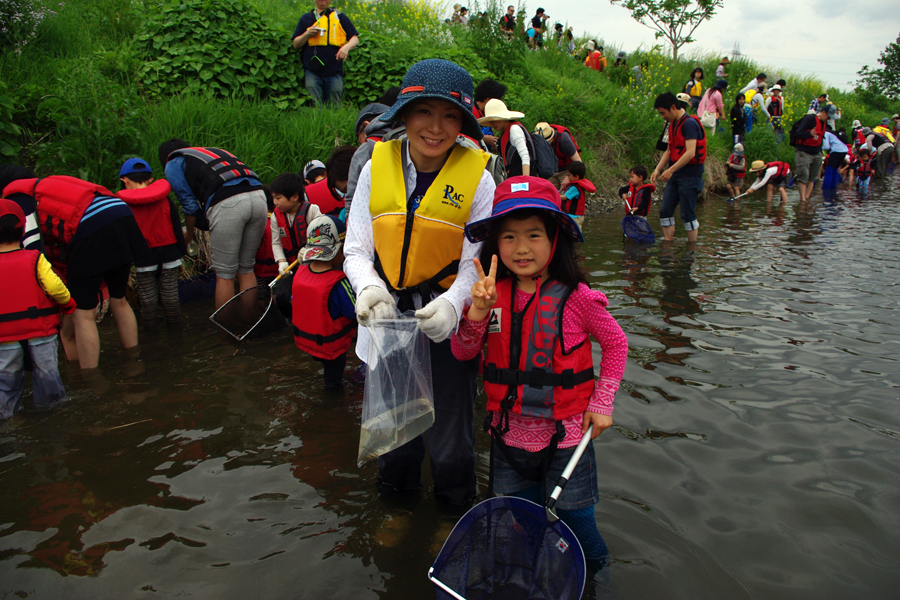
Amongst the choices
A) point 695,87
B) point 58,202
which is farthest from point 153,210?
point 695,87

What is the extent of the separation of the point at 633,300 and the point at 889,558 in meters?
3.78

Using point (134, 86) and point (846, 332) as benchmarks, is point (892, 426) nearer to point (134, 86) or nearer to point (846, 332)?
point (846, 332)

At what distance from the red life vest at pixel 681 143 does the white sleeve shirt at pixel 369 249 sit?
6174 millimetres

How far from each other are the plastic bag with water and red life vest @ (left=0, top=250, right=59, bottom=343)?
297 centimetres

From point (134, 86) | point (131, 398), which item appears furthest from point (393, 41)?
point (131, 398)

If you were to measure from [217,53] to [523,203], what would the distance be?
8.20 meters

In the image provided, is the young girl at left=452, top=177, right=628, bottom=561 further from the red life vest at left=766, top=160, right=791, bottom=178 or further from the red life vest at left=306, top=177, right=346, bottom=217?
the red life vest at left=766, top=160, right=791, bottom=178

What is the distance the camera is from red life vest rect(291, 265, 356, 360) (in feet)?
12.0

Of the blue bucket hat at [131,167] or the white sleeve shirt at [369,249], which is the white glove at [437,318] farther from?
the blue bucket hat at [131,167]

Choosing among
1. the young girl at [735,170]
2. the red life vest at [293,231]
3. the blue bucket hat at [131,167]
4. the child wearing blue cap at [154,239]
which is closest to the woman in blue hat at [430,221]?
the red life vest at [293,231]

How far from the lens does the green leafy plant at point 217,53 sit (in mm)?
8227

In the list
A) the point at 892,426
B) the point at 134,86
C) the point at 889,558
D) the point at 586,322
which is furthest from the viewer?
the point at 134,86

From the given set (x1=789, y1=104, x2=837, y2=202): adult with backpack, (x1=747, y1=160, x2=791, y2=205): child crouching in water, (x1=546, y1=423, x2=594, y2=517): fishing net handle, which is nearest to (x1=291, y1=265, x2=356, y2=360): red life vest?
(x1=546, y1=423, x2=594, y2=517): fishing net handle

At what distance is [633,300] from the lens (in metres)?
6.03
